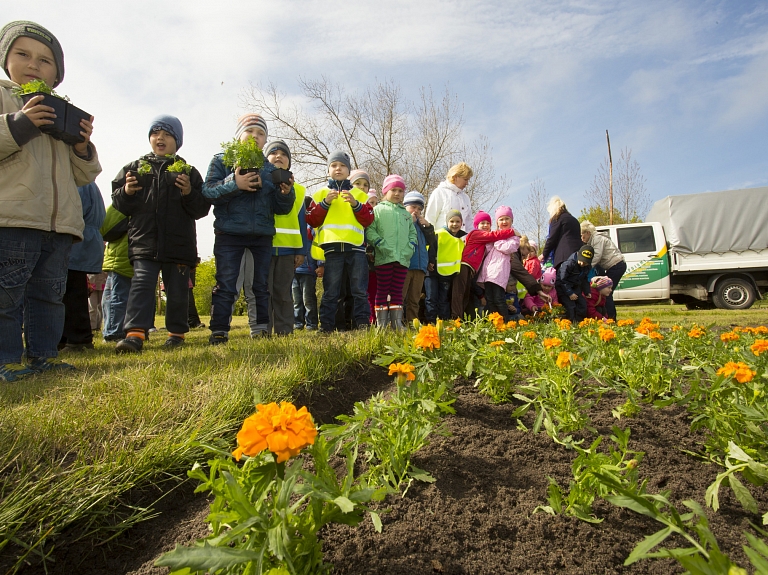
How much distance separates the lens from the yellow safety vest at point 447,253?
687 centimetres

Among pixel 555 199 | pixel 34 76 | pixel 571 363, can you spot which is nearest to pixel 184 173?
pixel 34 76

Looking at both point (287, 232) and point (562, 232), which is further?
point (562, 232)

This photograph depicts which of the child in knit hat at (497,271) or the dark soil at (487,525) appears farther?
the child in knit hat at (497,271)

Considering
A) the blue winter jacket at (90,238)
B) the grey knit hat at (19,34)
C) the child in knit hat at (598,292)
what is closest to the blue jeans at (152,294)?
the blue winter jacket at (90,238)

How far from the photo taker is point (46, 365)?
3.23m

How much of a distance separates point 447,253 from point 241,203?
3345 mm

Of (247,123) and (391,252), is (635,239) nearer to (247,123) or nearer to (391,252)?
(391,252)

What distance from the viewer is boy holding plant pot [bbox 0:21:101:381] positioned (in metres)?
2.94

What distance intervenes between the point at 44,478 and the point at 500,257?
623 cm

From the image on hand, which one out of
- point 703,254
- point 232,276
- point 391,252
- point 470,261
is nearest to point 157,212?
point 232,276

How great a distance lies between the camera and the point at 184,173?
432cm

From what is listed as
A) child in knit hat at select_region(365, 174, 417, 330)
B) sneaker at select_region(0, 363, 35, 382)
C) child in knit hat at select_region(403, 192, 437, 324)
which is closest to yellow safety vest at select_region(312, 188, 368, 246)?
child in knit hat at select_region(365, 174, 417, 330)

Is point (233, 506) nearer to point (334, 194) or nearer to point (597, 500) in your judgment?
point (597, 500)

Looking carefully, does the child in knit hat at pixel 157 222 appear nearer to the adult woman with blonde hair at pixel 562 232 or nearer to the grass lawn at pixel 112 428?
the grass lawn at pixel 112 428
